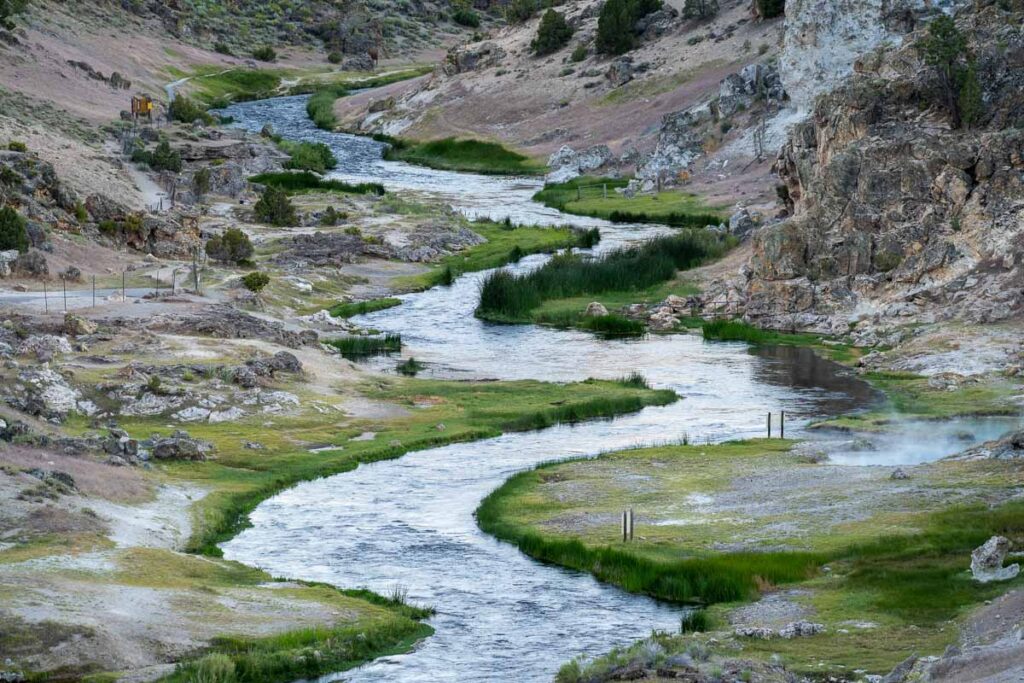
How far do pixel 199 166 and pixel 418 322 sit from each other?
40.2 m

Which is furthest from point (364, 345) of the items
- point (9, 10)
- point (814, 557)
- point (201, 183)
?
point (9, 10)

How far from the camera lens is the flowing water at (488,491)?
31.9 meters

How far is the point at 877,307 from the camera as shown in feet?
229

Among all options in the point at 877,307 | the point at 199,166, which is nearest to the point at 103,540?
the point at 877,307

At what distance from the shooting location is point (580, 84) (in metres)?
136

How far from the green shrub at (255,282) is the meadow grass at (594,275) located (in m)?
10.3

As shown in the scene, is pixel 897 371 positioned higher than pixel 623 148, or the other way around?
pixel 623 148

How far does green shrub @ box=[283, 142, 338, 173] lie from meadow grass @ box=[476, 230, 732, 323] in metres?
40.1

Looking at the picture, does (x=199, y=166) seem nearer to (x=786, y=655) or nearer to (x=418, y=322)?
(x=418, y=322)

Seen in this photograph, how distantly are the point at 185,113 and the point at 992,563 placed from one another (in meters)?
108

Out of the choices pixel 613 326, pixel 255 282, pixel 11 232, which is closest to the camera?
pixel 11 232

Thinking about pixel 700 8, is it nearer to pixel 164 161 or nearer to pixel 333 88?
pixel 333 88

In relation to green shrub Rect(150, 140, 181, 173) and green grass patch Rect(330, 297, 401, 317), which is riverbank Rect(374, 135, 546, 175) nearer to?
green shrub Rect(150, 140, 181, 173)

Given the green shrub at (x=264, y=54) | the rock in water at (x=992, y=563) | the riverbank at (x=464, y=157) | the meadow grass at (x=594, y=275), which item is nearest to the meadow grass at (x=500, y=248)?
the meadow grass at (x=594, y=275)
